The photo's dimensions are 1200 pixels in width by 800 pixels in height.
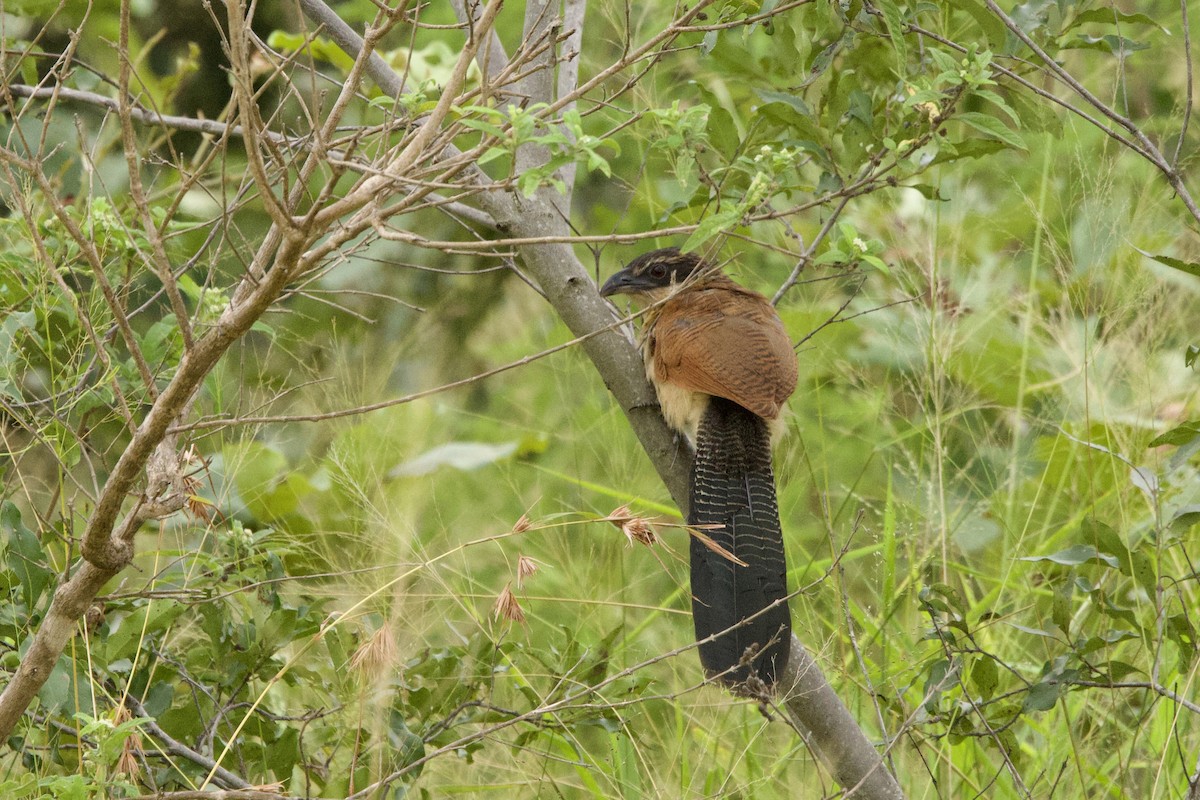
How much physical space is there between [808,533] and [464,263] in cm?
216

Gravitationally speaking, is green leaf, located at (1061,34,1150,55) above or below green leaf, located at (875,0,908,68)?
below

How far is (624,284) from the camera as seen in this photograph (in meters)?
3.21

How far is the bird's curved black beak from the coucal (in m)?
0.10

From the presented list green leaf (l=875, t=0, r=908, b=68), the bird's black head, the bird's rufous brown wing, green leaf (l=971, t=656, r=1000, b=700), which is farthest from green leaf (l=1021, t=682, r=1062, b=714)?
the bird's black head

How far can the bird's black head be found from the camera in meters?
3.18

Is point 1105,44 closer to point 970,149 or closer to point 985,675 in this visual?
point 970,149


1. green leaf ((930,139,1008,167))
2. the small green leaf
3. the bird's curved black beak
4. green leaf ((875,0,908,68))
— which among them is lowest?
the small green leaf

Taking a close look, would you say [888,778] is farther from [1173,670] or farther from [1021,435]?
[1021,435]

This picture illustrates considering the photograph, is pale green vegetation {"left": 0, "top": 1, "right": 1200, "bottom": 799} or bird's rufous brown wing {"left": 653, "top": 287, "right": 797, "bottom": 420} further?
bird's rufous brown wing {"left": 653, "top": 287, "right": 797, "bottom": 420}

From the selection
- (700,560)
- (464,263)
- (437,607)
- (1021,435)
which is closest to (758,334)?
(700,560)

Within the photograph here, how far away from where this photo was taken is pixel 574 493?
157 inches

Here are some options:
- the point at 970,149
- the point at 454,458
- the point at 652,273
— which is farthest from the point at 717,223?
the point at 454,458

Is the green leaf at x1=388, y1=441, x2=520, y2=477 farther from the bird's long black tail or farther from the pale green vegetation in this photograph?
the bird's long black tail

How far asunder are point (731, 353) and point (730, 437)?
0.64 feet
